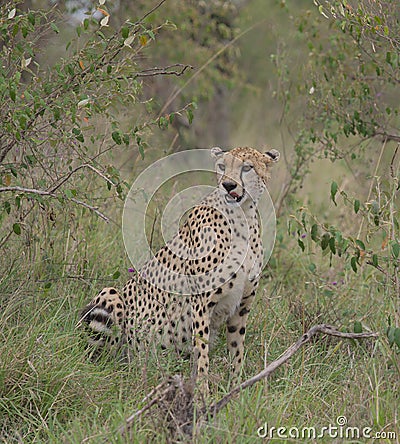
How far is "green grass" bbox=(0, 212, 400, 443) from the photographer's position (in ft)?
10.6

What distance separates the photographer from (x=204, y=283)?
3.95 metres

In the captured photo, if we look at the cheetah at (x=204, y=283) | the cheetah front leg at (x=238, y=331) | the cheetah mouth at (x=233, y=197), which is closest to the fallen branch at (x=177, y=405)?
the cheetah at (x=204, y=283)

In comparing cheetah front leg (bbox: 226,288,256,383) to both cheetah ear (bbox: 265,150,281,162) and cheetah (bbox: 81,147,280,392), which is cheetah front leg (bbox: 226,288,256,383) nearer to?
cheetah (bbox: 81,147,280,392)

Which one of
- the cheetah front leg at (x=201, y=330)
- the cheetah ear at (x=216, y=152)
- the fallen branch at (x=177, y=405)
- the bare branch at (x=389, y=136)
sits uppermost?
the cheetah ear at (x=216, y=152)

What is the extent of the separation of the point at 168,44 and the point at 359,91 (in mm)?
3314

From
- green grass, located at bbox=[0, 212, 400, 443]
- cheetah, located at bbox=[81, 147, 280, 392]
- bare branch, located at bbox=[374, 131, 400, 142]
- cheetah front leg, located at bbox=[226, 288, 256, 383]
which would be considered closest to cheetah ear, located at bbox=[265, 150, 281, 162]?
cheetah, located at bbox=[81, 147, 280, 392]

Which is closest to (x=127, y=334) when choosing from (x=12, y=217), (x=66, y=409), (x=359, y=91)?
(x=66, y=409)

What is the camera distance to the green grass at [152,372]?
322 cm

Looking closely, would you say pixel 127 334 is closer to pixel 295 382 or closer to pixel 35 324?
pixel 35 324

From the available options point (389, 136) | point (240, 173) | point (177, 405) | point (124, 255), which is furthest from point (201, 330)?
point (389, 136)

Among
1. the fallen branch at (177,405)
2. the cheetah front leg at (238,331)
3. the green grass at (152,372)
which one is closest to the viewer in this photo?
the fallen branch at (177,405)

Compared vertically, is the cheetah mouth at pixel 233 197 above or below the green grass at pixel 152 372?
above

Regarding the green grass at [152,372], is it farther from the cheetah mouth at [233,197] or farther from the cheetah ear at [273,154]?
the cheetah ear at [273,154]

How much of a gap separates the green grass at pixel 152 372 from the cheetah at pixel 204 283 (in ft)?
0.46
